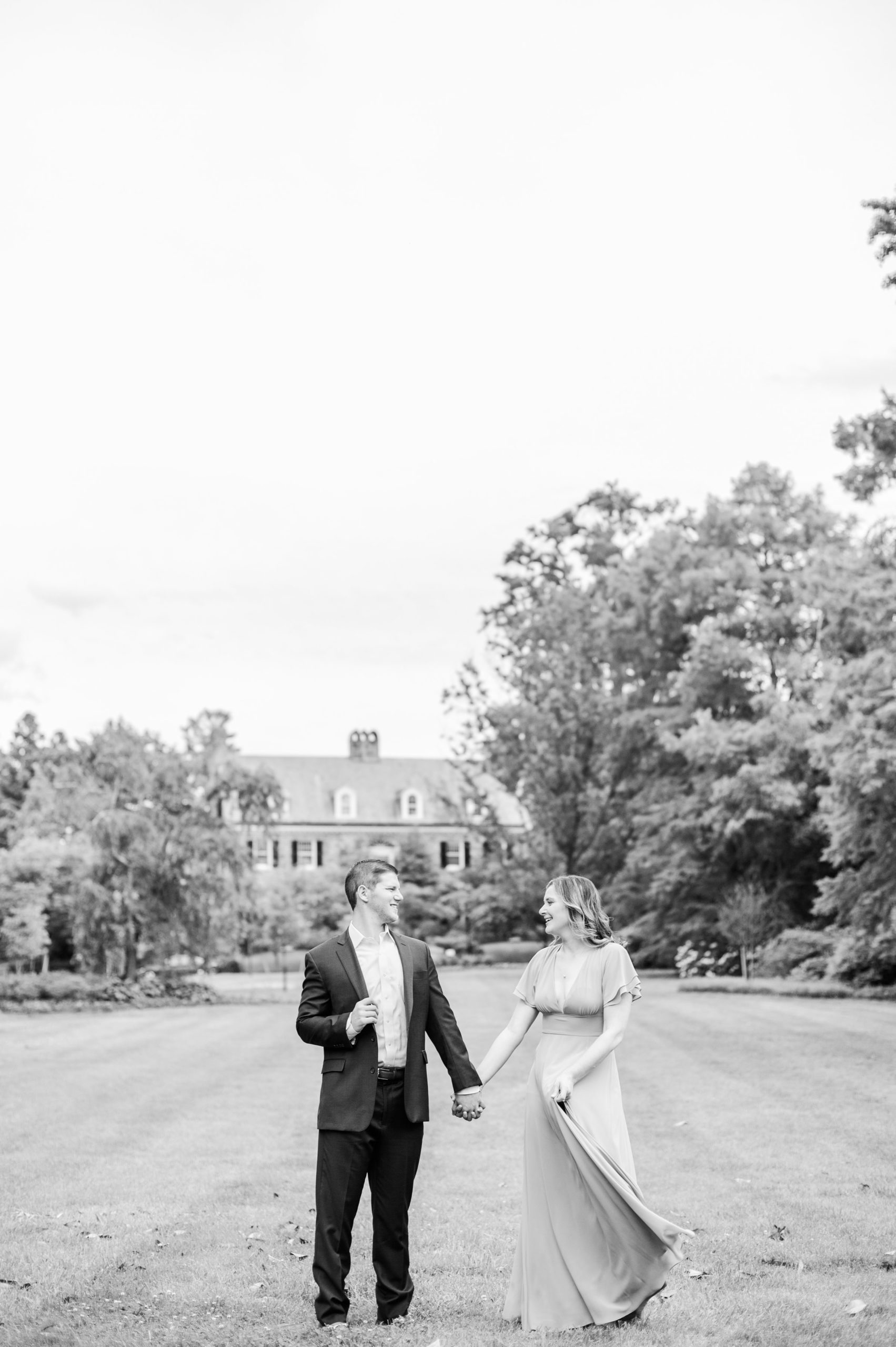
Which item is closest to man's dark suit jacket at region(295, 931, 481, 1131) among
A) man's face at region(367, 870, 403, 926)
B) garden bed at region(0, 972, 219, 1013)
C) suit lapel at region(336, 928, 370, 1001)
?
suit lapel at region(336, 928, 370, 1001)

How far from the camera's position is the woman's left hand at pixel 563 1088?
577 centimetres

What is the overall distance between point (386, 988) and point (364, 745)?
238 feet

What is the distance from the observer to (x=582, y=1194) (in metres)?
5.82

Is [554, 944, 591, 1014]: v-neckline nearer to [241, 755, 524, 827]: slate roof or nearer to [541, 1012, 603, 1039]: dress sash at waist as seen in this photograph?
[541, 1012, 603, 1039]: dress sash at waist

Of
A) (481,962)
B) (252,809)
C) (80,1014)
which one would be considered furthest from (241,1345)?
(481,962)

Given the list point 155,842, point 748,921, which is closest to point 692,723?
point 748,921

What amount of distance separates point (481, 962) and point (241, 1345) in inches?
1713

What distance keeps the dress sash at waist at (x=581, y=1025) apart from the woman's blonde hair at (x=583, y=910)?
1.04 ft

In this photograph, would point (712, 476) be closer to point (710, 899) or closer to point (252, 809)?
point (710, 899)

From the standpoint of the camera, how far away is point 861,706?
21859 millimetres

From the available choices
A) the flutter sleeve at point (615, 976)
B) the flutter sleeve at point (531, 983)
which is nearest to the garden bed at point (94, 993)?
the flutter sleeve at point (531, 983)

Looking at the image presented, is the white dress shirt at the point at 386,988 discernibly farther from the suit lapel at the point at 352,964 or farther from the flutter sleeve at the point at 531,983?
the flutter sleeve at the point at 531,983

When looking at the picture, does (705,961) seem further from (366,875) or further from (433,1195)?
(366,875)

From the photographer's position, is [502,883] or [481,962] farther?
[481,962]
